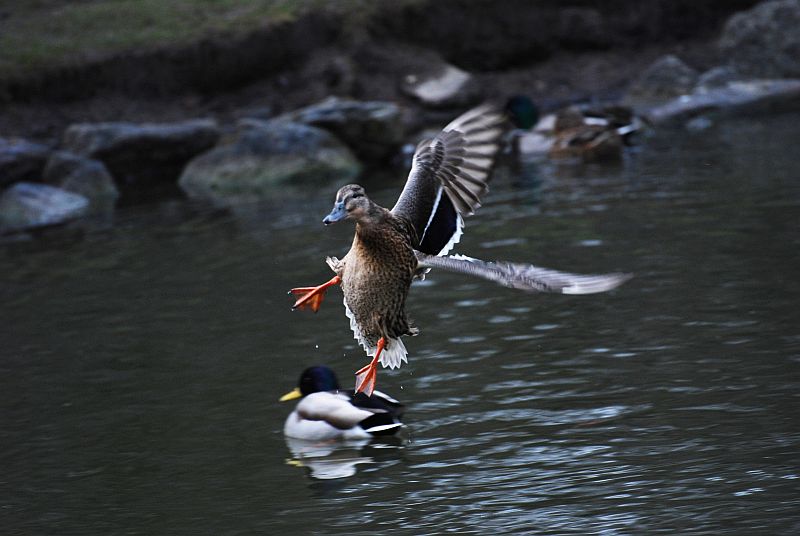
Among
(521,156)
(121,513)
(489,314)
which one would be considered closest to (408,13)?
(521,156)

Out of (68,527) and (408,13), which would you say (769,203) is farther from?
(408,13)

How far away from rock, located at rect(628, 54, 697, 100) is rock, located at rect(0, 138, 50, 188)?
9262mm

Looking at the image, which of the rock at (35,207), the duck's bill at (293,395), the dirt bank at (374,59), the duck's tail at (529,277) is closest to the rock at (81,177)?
the rock at (35,207)

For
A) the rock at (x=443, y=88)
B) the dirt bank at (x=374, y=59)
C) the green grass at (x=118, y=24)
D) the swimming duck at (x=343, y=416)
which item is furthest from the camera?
the green grass at (x=118, y=24)

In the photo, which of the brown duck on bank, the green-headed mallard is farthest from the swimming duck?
the green-headed mallard

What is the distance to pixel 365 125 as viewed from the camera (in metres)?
19.0

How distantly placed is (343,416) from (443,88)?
14145 mm

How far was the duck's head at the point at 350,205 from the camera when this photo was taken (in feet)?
20.2

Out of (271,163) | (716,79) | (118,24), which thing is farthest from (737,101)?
(118,24)

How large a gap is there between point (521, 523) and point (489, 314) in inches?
164

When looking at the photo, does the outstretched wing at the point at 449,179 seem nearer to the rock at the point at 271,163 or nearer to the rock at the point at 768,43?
the rock at the point at 271,163

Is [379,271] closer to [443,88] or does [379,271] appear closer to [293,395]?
[293,395]

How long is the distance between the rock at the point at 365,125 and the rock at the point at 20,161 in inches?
155

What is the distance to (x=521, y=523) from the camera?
6188 millimetres
